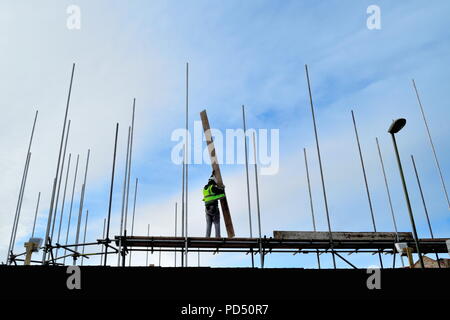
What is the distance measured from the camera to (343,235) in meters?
11.4

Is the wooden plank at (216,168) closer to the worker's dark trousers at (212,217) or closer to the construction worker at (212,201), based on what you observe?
the construction worker at (212,201)

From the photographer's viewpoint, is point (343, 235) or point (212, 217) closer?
point (343, 235)

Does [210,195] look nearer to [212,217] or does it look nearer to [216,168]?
[212,217]

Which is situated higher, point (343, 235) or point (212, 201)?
point (212, 201)

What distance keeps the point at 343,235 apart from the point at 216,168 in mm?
4391

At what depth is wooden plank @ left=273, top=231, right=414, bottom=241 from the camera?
1098 cm

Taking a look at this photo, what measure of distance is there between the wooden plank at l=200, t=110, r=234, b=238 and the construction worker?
0.54ft

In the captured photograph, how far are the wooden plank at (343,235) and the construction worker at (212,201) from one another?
202 centimetres

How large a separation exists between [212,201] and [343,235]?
403cm

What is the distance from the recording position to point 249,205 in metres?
12.1

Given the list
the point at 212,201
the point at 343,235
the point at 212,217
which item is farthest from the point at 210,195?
the point at 343,235

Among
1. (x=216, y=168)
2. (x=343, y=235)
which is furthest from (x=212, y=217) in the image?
(x=343, y=235)
